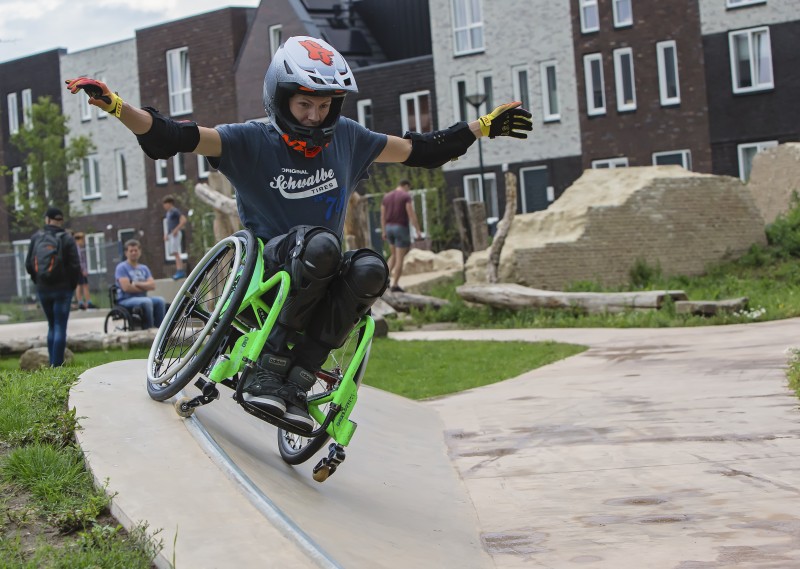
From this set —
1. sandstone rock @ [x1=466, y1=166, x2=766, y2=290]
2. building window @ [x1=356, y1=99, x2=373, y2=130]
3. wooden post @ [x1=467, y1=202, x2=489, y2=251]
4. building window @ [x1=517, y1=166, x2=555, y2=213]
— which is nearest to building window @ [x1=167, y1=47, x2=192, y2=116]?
building window @ [x1=356, y1=99, x2=373, y2=130]

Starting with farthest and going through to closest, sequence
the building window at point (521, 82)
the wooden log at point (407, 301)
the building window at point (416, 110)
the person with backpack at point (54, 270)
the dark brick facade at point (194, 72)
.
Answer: the dark brick facade at point (194, 72), the building window at point (416, 110), the building window at point (521, 82), the wooden log at point (407, 301), the person with backpack at point (54, 270)

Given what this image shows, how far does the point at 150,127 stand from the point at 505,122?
6.63 ft

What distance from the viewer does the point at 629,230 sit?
68.0 feet

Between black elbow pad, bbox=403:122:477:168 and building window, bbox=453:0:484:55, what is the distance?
1367 inches

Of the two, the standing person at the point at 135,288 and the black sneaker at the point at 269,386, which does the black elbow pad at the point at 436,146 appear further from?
the standing person at the point at 135,288

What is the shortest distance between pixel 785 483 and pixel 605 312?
11.4 metres

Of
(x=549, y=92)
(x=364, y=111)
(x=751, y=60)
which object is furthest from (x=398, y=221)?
(x=364, y=111)

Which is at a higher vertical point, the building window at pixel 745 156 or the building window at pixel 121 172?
the building window at pixel 121 172

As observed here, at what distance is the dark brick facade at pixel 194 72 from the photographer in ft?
157

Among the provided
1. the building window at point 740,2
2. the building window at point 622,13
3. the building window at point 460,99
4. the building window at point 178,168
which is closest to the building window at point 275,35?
the building window at point 178,168

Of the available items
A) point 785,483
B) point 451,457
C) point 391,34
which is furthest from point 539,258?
point 391,34

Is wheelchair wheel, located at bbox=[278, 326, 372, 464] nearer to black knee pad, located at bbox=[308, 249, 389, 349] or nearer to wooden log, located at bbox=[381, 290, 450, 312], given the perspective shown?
black knee pad, located at bbox=[308, 249, 389, 349]

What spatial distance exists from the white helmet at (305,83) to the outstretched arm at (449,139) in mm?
563

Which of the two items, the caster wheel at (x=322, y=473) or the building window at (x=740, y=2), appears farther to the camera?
the building window at (x=740, y=2)
